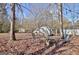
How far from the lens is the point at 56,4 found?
1.56 m

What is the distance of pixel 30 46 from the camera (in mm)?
1557

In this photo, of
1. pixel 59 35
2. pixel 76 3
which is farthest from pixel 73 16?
pixel 59 35

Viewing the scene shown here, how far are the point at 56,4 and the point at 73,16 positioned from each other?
8.6 inches

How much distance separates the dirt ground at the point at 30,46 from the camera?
5.08ft

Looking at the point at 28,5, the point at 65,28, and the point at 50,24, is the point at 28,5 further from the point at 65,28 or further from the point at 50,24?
the point at 65,28

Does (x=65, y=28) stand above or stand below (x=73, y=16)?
below

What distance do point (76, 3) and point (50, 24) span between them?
0.35m

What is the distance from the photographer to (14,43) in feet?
5.11

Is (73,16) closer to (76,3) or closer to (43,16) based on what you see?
(76,3)

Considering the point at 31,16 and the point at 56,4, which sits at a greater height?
the point at 56,4

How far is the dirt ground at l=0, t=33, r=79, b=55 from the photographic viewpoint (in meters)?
1.55

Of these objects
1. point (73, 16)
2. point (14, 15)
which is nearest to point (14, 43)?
point (14, 15)
